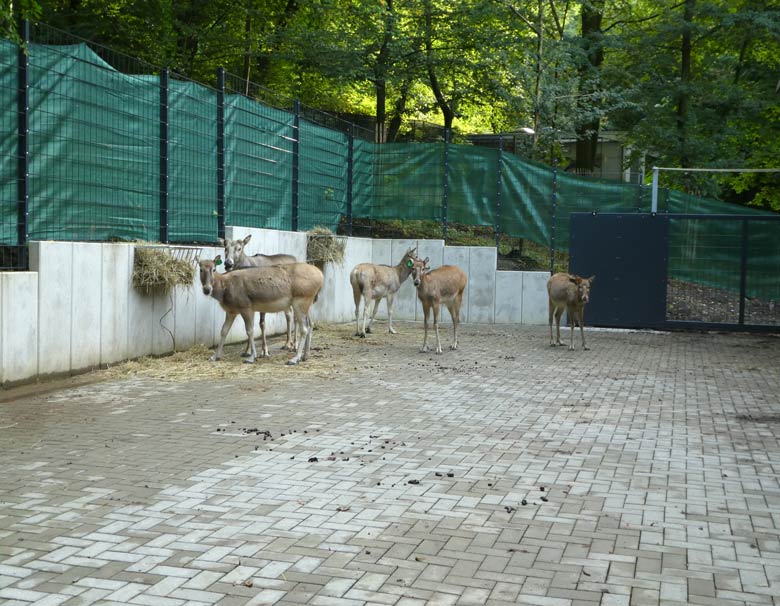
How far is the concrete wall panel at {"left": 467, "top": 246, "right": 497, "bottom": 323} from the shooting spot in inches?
819

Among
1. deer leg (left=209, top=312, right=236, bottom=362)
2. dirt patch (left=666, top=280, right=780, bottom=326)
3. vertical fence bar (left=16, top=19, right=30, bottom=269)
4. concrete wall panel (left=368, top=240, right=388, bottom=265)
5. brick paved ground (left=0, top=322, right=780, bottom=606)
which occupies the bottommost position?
brick paved ground (left=0, top=322, right=780, bottom=606)

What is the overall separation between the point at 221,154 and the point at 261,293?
289 cm

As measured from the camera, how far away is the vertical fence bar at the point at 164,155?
13.7 metres

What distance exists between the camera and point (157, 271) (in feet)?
42.7

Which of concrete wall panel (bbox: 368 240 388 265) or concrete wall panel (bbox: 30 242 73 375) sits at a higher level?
concrete wall panel (bbox: 368 240 388 265)

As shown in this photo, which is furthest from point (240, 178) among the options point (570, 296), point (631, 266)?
point (631, 266)

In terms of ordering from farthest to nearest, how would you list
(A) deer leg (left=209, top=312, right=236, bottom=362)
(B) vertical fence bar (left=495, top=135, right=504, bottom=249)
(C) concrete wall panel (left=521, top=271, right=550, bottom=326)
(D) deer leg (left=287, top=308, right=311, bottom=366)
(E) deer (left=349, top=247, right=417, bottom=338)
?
(B) vertical fence bar (left=495, top=135, right=504, bottom=249) < (C) concrete wall panel (left=521, top=271, right=550, bottom=326) < (E) deer (left=349, top=247, right=417, bottom=338) < (D) deer leg (left=287, top=308, right=311, bottom=366) < (A) deer leg (left=209, top=312, right=236, bottom=362)

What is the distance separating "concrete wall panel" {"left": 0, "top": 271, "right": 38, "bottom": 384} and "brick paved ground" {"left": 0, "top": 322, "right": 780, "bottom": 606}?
486 mm

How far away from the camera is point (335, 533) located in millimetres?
5645

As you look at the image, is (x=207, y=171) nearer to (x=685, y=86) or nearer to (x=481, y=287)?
(x=481, y=287)

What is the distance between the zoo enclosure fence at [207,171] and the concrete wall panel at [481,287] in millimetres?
816

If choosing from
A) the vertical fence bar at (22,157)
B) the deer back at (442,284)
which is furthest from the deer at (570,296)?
the vertical fence bar at (22,157)

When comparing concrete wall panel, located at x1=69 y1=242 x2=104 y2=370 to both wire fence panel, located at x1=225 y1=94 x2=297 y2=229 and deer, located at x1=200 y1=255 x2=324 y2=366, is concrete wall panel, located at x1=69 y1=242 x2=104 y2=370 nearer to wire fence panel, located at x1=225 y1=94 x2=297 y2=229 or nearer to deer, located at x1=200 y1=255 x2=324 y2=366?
deer, located at x1=200 y1=255 x2=324 y2=366

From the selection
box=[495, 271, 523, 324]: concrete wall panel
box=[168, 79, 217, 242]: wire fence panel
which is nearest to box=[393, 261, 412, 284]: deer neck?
box=[495, 271, 523, 324]: concrete wall panel
